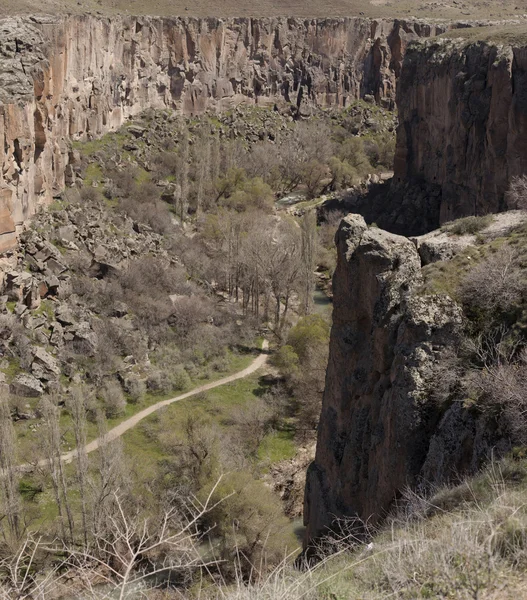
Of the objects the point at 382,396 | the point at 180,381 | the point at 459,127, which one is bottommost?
the point at 180,381

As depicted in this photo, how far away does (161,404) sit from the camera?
2564cm

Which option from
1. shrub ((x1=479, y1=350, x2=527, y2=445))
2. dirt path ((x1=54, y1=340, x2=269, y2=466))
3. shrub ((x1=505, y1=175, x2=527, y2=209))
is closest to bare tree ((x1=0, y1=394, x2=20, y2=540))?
dirt path ((x1=54, y1=340, x2=269, y2=466))

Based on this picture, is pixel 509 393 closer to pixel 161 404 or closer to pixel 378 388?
pixel 378 388

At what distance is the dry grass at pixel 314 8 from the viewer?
64281mm

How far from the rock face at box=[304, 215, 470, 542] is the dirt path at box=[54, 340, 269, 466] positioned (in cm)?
794

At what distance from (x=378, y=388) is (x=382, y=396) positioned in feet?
0.86

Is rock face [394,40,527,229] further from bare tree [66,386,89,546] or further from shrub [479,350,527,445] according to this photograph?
shrub [479,350,527,445]

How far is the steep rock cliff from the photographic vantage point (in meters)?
9.16

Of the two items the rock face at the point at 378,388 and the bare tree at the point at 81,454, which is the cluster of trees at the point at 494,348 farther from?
the bare tree at the point at 81,454

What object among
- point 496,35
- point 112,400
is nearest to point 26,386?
point 112,400

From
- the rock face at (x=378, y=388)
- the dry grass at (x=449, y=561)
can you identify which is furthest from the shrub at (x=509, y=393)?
the dry grass at (x=449, y=561)

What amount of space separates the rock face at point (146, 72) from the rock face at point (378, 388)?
63.9ft

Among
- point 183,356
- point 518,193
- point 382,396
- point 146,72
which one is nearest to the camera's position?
point 382,396

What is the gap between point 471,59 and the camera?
39.3 metres
